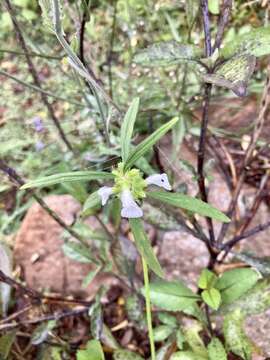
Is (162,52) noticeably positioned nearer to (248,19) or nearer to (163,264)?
(163,264)

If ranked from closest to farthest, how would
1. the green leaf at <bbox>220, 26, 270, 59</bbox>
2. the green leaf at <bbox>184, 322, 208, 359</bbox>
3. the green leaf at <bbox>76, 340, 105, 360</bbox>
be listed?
1. the green leaf at <bbox>220, 26, 270, 59</bbox>
2. the green leaf at <bbox>76, 340, 105, 360</bbox>
3. the green leaf at <bbox>184, 322, 208, 359</bbox>

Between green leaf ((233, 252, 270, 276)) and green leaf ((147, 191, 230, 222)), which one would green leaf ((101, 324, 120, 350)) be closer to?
green leaf ((233, 252, 270, 276))

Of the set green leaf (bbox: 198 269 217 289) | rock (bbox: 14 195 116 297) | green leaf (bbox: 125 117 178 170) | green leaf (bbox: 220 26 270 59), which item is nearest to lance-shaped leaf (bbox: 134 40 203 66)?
green leaf (bbox: 220 26 270 59)

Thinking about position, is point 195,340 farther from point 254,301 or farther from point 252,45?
point 252,45

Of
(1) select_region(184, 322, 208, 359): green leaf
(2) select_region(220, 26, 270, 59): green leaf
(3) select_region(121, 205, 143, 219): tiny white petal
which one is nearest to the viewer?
(3) select_region(121, 205, 143, 219): tiny white petal

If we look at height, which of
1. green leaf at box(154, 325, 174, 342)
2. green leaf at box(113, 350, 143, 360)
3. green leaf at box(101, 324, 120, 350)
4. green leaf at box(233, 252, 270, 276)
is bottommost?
green leaf at box(101, 324, 120, 350)

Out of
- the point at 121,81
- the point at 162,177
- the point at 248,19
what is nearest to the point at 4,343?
the point at 162,177
